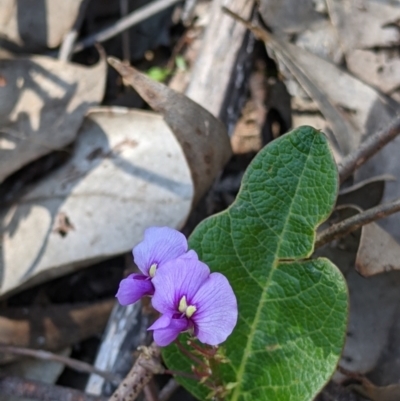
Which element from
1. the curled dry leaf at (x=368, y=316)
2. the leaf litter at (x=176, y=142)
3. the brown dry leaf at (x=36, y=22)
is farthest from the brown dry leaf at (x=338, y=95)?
A: the brown dry leaf at (x=36, y=22)

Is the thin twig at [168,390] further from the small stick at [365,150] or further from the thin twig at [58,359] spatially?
the small stick at [365,150]

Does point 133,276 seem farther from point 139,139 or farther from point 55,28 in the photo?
point 55,28

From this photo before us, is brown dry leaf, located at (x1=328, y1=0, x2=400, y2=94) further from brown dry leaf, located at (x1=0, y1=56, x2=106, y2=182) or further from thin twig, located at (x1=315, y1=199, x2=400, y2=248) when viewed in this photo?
brown dry leaf, located at (x1=0, y1=56, x2=106, y2=182)

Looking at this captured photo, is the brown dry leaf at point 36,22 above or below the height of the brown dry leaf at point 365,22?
below

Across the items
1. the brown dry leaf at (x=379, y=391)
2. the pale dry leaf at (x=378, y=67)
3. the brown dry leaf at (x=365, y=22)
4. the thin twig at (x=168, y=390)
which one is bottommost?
the thin twig at (x=168, y=390)

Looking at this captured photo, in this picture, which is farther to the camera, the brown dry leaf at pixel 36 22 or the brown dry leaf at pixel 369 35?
the brown dry leaf at pixel 36 22

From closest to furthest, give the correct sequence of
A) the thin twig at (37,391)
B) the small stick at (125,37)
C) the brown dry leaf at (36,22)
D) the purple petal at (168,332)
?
the purple petal at (168,332)
the thin twig at (37,391)
the brown dry leaf at (36,22)
the small stick at (125,37)

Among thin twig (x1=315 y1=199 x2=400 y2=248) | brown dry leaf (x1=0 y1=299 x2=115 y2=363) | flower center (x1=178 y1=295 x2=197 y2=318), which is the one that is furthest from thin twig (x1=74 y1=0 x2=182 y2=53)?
flower center (x1=178 y1=295 x2=197 y2=318)

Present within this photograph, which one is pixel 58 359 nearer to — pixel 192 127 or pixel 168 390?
pixel 168 390
